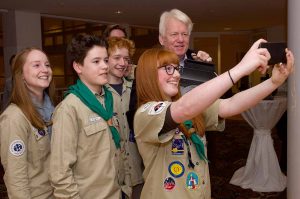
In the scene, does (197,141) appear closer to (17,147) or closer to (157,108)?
(157,108)

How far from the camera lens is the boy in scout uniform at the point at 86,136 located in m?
1.48

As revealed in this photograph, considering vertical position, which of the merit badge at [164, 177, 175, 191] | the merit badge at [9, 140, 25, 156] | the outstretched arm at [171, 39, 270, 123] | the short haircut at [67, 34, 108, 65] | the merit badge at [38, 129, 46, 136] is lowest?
the merit badge at [164, 177, 175, 191]

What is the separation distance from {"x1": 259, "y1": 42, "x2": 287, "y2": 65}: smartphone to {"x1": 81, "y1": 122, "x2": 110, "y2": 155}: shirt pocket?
0.81 metres

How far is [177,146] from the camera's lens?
4.72ft

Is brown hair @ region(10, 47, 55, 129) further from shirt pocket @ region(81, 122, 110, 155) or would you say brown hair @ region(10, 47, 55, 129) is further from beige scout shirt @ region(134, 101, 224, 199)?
beige scout shirt @ region(134, 101, 224, 199)

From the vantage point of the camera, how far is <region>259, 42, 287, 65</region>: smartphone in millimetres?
1101

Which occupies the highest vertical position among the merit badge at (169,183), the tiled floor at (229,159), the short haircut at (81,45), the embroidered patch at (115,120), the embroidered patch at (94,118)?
the short haircut at (81,45)

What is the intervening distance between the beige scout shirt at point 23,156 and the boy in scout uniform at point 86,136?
0.17 m

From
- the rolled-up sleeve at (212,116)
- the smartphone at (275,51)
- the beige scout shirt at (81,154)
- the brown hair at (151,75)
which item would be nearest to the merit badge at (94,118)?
the beige scout shirt at (81,154)

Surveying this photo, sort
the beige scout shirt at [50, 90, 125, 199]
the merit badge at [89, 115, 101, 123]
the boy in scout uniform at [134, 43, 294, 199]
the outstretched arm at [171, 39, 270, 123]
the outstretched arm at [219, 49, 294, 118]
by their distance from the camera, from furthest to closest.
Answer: the merit badge at [89, 115, 101, 123] < the beige scout shirt at [50, 90, 125, 199] < the boy in scout uniform at [134, 43, 294, 199] < the outstretched arm at [219, 49, 294, 118] < the outstretched arm at [171, 39, 270, 123]

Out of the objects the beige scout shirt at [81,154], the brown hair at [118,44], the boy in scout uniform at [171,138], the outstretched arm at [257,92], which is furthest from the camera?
the brown hair at [118,44]

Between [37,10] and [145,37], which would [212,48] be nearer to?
[145,37]

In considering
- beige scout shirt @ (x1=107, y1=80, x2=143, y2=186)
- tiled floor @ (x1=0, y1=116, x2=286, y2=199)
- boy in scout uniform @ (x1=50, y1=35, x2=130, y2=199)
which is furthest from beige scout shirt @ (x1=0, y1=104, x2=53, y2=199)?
tiled floor @ (x1=0, y1=116, x2=286, y2=199)

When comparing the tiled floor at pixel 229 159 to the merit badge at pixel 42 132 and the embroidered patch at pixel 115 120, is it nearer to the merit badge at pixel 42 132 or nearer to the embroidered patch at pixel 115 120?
the embroidered patch at pixel 115 120
